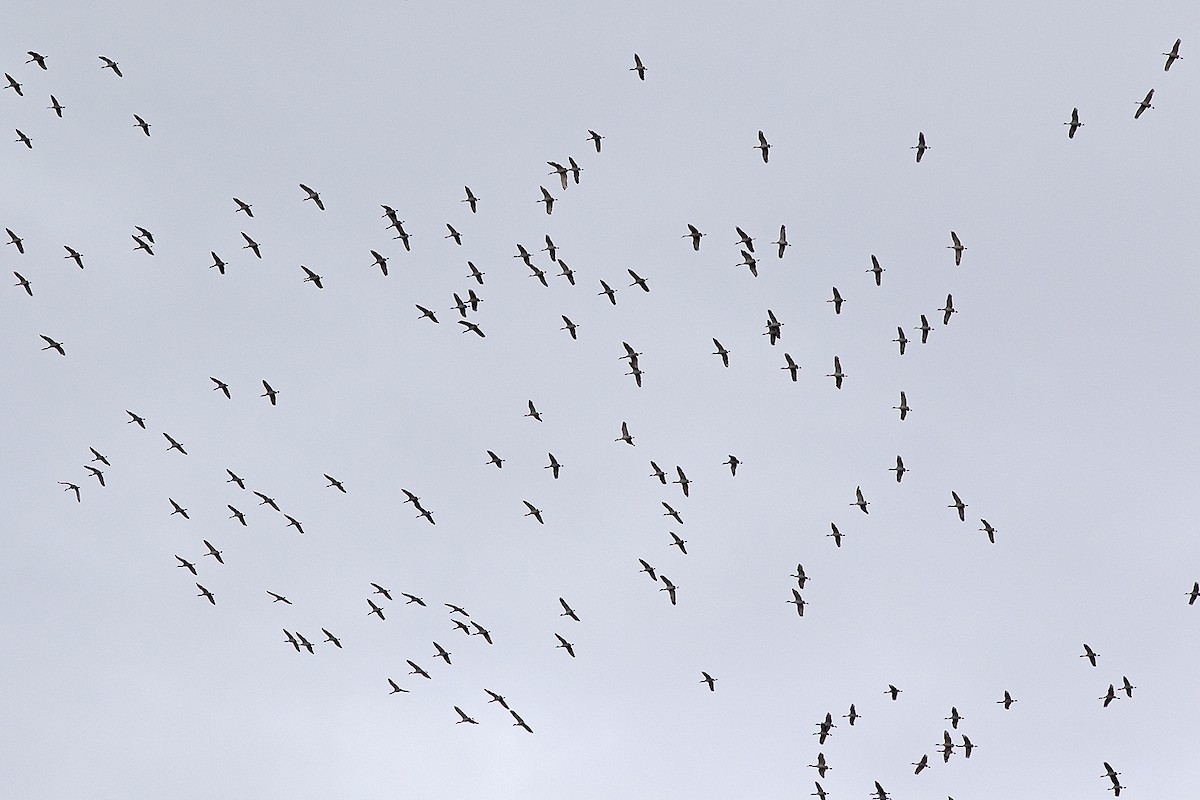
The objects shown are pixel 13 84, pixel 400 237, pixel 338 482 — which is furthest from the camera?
pixel 338 482

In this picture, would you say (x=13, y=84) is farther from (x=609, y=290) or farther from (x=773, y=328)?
(x=773, y=328)

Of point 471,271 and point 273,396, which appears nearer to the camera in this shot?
point 471,271

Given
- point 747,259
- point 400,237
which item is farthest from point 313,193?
point 747,259

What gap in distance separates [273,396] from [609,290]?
27.7 m

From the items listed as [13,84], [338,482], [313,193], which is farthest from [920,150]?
[13,84]

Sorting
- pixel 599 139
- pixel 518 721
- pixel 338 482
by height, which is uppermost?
pixel 599 139

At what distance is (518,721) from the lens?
4749 inches

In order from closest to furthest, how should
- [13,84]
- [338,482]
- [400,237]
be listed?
[13,84] < [400,237] < [338,482]

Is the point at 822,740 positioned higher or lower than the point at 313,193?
lower

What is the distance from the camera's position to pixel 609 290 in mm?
111125

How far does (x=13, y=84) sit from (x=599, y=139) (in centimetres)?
3803

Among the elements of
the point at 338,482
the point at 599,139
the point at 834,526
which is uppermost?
the point at 599,139

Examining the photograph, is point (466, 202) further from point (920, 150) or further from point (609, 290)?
point (920, 150)

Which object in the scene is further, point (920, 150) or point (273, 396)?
point (273, 396)
